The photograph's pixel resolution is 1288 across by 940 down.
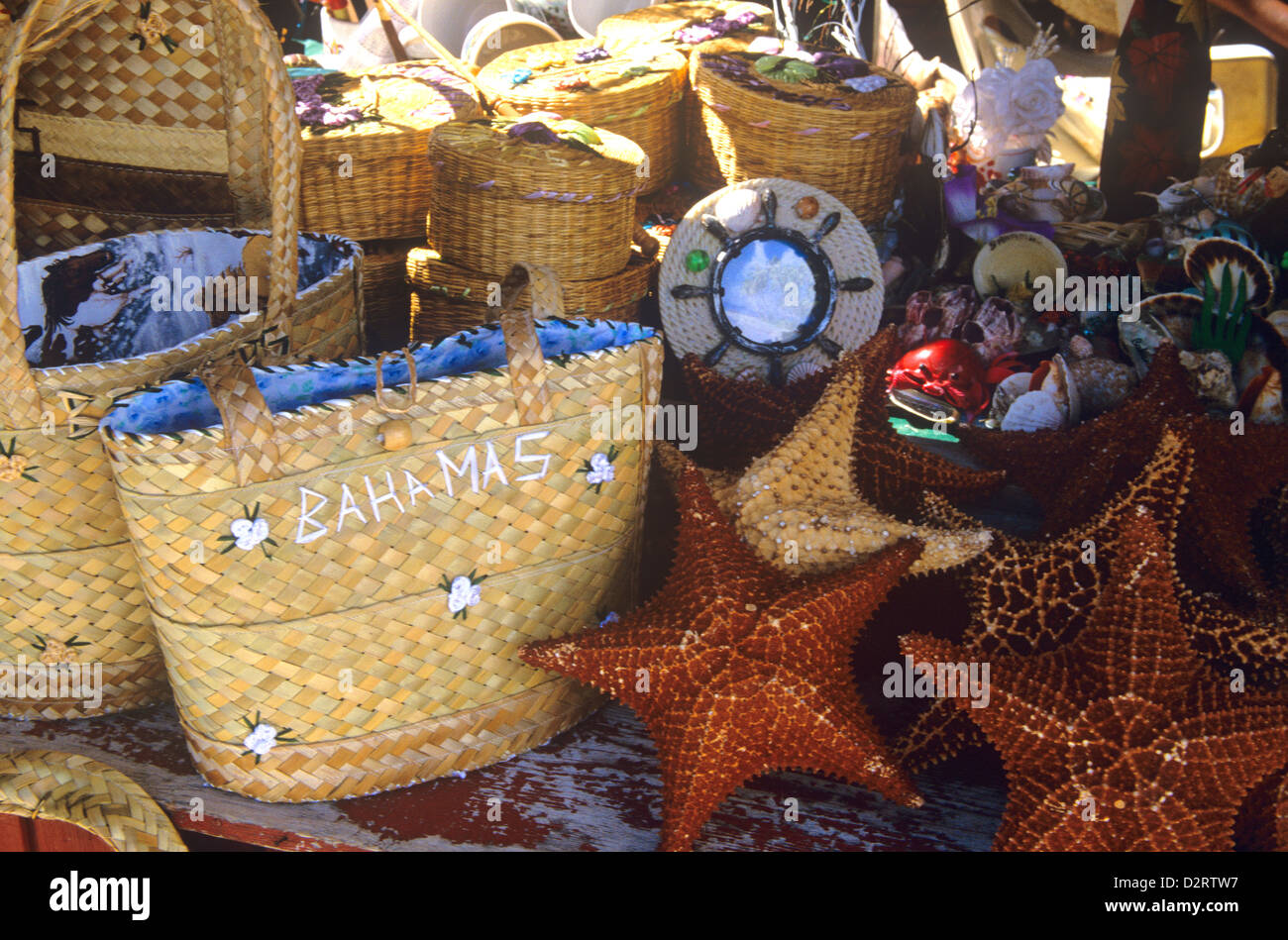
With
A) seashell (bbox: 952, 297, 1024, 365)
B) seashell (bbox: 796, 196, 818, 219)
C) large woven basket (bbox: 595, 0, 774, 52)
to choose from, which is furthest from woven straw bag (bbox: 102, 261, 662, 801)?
large woven basket (bbox: 595, 0, 774, 52)

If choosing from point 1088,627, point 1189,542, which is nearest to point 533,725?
point 1088,627

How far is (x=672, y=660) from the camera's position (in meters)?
1.30

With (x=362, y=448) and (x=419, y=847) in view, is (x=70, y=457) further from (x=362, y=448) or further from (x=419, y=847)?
(x=419, y=847)

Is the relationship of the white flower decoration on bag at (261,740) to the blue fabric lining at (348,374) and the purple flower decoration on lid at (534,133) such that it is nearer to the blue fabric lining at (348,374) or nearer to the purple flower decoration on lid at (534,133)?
the blue fabric lining at (348,374)

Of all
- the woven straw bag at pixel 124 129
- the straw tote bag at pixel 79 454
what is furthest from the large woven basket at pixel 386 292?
the straw tote bag at pixel 79 454

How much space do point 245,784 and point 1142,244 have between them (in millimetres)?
2680

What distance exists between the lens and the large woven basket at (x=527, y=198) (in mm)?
2365

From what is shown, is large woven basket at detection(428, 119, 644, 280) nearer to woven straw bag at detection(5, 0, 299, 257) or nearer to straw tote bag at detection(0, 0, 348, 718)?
woven straw bag at detection(5, 0, 299, 257)

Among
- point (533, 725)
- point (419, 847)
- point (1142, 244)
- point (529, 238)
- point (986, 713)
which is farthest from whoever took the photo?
point (1142, 244)

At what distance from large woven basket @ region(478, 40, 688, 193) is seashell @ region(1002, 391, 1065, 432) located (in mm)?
1279

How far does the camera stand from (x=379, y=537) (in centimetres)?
128

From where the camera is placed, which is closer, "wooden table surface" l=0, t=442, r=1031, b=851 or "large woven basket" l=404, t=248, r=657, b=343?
"wooden table surface" l=0, t=442, r=1031, b=851

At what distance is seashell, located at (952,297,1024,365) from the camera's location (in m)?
2.50

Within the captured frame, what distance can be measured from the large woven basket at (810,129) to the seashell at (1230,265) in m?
1.02
